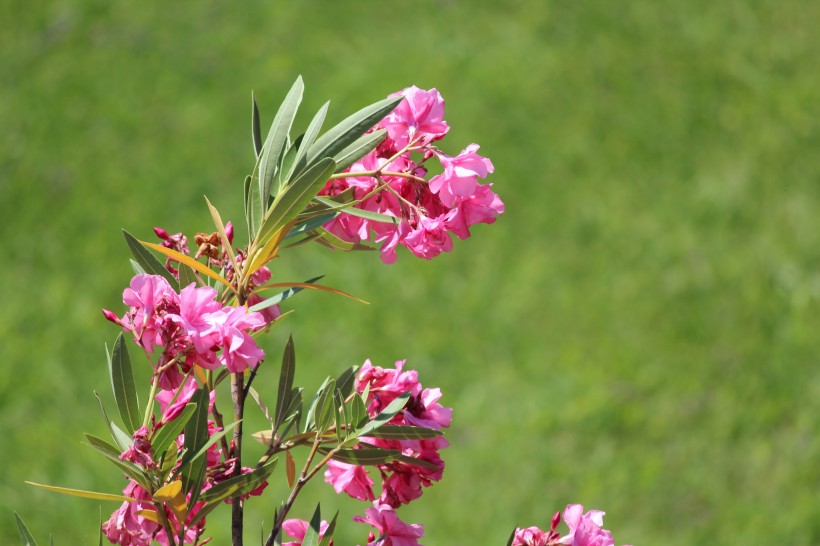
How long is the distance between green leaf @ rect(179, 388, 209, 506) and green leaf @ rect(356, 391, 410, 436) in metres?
0.13

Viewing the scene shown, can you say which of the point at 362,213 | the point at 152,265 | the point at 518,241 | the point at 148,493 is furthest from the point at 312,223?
the point at 518,241

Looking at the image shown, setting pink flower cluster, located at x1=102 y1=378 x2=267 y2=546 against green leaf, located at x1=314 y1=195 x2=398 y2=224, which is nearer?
pink flower cluster, located at x1=102 y1=378 x2=267 y2=546

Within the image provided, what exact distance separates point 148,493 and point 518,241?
2799mm

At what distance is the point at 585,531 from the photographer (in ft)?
2.82

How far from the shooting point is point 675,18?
440 centimetres

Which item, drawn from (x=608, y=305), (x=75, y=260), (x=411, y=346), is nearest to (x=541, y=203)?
(x=608, y=305)

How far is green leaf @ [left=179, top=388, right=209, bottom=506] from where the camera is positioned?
2.61 ft

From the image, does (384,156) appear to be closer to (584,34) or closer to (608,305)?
(608,305)

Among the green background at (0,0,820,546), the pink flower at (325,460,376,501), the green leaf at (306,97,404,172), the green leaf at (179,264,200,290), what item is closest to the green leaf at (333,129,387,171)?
the green leaf at (306,97,404,172)

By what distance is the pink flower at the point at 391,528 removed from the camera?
89 centimetres

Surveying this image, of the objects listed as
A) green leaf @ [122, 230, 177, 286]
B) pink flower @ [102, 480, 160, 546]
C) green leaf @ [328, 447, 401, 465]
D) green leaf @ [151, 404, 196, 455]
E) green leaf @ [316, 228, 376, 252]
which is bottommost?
pink flower @ [102, 480, 160, 546]

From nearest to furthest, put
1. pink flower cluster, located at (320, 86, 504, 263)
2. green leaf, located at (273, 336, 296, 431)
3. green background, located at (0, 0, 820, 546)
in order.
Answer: pink flower cluster, located at (320, 86, 504, 263) → green leaf, located at (273, 336, 296, 431) → green background, located at (0, 0, 820, 546)

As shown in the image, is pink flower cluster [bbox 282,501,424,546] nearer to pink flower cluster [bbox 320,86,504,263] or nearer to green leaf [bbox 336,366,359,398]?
green leaf [bbox 336,366,359,398]

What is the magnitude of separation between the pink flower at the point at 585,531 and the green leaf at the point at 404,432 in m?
0.13
